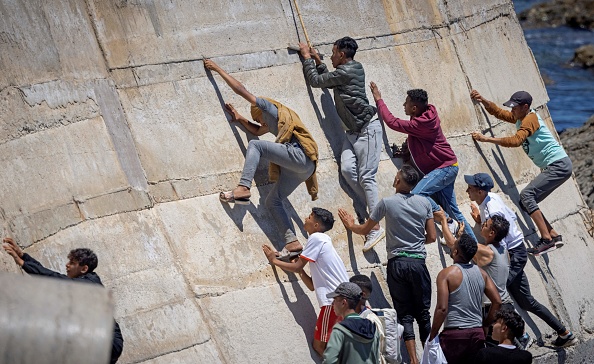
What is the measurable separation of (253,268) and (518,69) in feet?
16.7

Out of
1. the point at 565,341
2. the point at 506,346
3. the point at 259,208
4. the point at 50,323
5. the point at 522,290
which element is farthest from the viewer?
the point at 565,341

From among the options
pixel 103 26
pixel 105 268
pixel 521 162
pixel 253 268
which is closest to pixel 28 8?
pixel 103 26

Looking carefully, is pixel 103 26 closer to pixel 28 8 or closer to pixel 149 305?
pixel 28 8

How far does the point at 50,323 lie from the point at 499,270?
662cm

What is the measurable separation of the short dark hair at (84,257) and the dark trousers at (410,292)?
9.46 feet

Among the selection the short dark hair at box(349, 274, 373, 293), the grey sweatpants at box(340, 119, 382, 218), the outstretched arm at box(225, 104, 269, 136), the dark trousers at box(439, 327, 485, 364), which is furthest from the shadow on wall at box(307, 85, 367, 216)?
the short dark hair at box(349, 274, 373, 293)

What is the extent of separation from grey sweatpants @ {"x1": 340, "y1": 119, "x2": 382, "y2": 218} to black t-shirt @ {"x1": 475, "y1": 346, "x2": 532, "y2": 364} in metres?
1.87

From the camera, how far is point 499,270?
10.5 m

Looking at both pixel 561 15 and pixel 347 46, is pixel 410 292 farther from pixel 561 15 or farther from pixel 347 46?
pixel 561 15

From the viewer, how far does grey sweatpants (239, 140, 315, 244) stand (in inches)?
378

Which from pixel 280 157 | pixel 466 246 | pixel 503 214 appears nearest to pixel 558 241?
pixel 503 214

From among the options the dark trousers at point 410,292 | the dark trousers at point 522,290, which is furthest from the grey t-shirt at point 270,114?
the dark trousers at point 522,290

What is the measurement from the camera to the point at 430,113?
10.7 meters

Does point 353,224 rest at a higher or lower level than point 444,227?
higher
